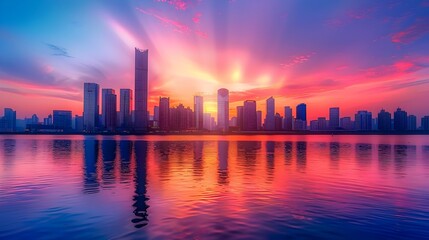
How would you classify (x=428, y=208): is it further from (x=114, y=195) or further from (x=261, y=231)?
(x=114, y=195)

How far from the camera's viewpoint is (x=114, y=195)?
26.7 m

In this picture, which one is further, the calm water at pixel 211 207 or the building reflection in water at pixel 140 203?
the building reflection in water at pixel 140 203

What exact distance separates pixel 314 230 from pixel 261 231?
9.82ft

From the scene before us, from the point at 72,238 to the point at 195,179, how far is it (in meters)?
21.1

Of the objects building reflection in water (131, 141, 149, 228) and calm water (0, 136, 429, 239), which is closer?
calm water (0, 136, 429, 239)

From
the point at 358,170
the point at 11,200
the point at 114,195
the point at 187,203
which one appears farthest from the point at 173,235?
the point at 358,170

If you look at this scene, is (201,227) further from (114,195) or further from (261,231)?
(114,195)

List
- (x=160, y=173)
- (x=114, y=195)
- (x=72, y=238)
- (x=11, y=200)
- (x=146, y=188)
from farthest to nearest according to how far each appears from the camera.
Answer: (x=160, y=173)
(x=146, y=188)
(x=114, y=195)
(x=11, y=200)
(x=72, y=238)

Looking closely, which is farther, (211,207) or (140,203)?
(140,203)

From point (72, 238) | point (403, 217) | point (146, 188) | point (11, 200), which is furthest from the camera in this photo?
point (146, 188)

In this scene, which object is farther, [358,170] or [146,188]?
[358,170]

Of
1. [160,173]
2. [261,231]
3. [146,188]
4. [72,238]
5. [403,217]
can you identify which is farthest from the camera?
[160,173]

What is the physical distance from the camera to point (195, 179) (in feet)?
119

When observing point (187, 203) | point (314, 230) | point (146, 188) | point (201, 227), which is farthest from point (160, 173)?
point (314, 230)
